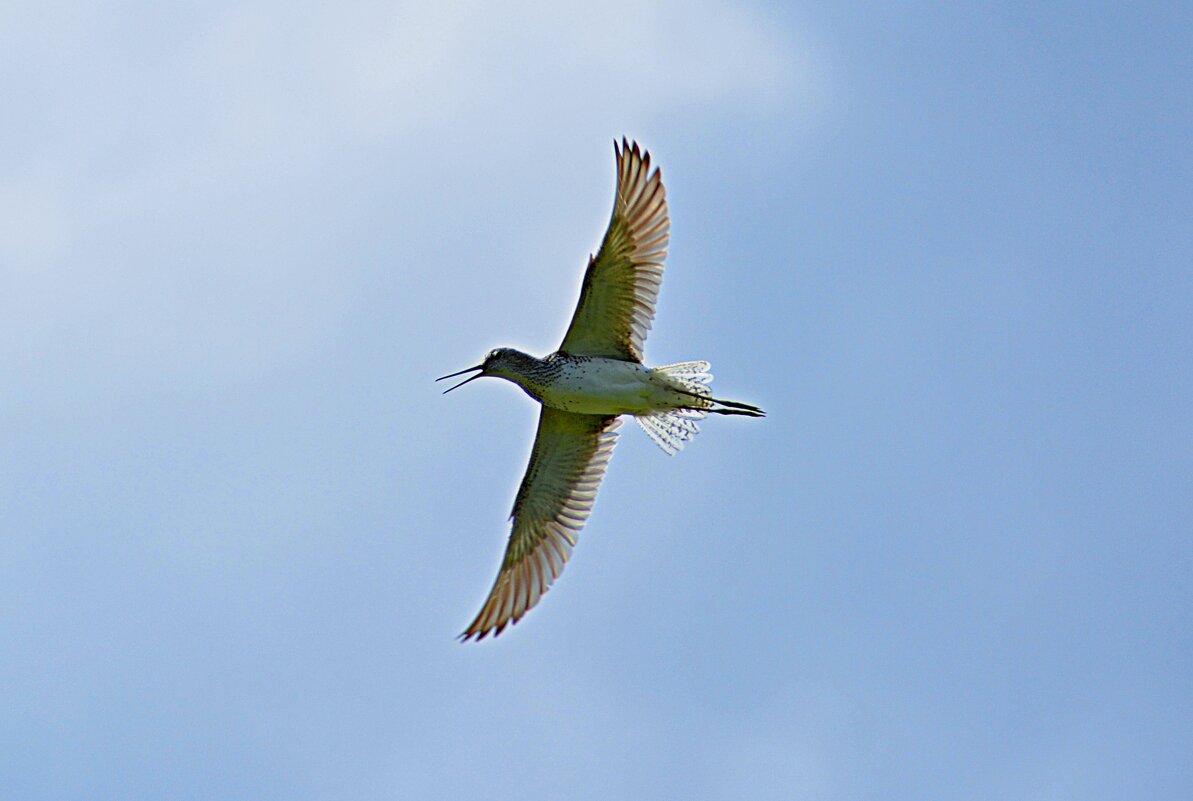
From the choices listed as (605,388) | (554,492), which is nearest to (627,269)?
(605,388)

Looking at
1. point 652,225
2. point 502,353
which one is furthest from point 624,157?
point 502,353

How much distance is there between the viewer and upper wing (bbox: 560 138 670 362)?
15.0 metres

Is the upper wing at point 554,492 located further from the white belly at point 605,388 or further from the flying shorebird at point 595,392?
the white belly at point 605,388

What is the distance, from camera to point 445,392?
16188 mm

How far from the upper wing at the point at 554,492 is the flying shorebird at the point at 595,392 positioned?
10 mm

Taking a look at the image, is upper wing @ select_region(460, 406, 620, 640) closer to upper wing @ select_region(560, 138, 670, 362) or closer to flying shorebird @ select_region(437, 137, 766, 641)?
flying shorebird @ select_region(437, 137, 766, 641)

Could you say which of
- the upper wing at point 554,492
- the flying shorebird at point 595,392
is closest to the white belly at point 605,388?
the flying shorebird at point 595,392

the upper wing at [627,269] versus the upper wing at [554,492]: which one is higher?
the upper wing at [627,269]

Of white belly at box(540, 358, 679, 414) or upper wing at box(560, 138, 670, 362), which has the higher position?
upper wing at box(560, 138, 670, 362)

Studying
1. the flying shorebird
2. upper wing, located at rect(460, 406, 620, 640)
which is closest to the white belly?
the flying shorebird

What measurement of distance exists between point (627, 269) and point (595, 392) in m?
1.21

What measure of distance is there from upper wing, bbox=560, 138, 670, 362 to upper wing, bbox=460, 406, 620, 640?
100 centimetres

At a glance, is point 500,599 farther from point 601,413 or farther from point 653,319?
point 653,319

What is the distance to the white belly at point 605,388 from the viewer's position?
15.1m
